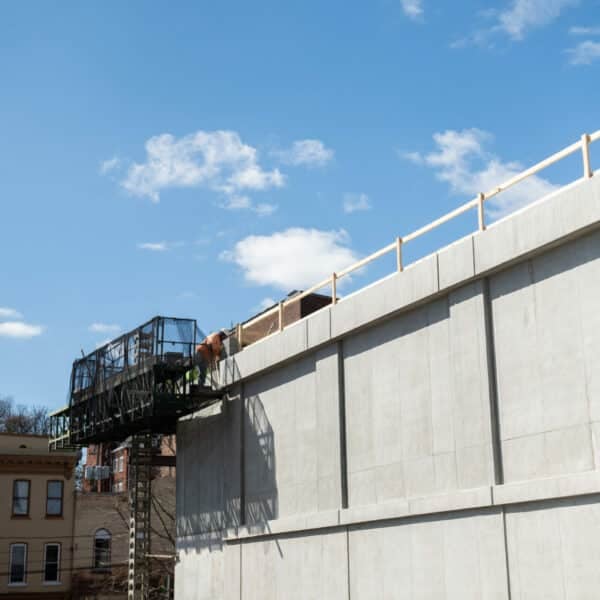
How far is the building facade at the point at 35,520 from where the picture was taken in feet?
Result: 183

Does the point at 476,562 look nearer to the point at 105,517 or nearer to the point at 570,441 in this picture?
the point at 570,441

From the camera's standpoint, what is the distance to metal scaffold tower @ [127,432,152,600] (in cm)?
3741

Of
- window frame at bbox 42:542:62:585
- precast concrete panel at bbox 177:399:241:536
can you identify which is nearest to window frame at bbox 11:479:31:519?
window frame at bbox 42:542:62:585

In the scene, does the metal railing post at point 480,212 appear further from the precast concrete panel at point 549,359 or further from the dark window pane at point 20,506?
the dark window pane at point 20,506

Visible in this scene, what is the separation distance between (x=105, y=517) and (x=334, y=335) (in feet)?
122

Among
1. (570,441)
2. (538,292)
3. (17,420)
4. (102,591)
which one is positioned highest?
(17,420)

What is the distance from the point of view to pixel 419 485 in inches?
891

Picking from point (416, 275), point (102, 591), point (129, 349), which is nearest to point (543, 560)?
point (416, 275)

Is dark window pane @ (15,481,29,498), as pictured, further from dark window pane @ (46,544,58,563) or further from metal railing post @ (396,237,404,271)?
metal railing post @ (396,237,404,271)

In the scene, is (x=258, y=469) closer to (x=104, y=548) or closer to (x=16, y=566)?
(x=16, y=566)

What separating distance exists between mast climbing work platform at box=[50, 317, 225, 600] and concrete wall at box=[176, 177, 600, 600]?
288 centimetres

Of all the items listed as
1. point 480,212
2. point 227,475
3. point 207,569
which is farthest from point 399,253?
point 207,569

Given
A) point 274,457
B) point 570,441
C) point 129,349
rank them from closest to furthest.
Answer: point 570,441 < point 274,457 < point 129,349

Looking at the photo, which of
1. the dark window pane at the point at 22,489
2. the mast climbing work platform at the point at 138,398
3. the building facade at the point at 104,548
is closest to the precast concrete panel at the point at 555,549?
the mast climbing work platform at the point at 138,398
